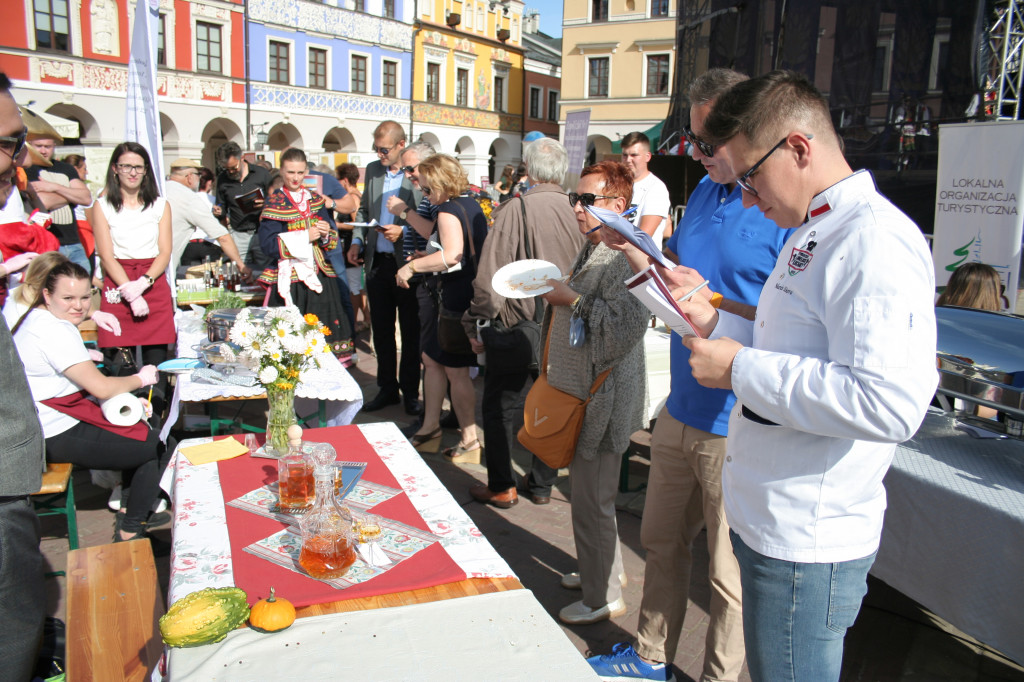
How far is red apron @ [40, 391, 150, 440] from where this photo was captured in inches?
123

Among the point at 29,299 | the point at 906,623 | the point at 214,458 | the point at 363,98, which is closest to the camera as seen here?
the point at 214,458

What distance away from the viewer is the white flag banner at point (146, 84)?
185 inches

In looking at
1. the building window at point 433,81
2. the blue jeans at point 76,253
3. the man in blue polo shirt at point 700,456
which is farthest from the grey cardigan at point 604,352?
the building window at point 433,81

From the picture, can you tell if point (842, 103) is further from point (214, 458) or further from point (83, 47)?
point (83, 47)

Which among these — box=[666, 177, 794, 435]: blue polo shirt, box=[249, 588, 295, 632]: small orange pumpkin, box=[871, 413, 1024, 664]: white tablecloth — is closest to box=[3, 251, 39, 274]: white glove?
box=[249, 588, 295, 632]: small orange pumpkin

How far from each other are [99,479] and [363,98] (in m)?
27.3

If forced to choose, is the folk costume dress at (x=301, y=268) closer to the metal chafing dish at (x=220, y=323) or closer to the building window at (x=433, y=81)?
the metal chafing dish at (x=220, y=323)

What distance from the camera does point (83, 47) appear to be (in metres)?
20.5

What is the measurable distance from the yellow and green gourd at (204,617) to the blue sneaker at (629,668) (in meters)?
1.31

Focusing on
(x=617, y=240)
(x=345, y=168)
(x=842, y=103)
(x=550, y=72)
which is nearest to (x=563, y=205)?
(x=617, y=240)

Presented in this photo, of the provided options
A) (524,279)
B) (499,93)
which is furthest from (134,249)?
(499,93)

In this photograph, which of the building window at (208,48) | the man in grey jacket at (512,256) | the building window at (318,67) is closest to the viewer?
the man in grey jacket at (512,256)

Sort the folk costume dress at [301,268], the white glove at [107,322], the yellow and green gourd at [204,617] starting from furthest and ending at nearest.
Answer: the folk costume dress at [301,268], the white glove at [107,322], the yellow and green gourd at [204,617]

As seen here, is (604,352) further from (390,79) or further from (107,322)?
(390,79)
